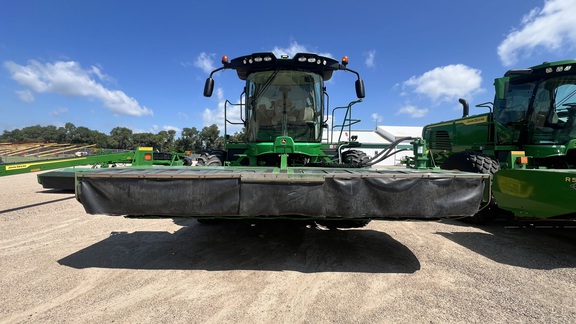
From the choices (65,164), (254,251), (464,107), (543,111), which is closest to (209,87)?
(254,251)

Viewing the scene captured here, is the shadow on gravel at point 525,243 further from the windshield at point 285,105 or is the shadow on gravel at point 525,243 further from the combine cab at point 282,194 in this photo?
the windshield at point 285,105

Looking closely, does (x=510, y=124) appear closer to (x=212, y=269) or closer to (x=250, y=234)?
(x=250, y=234)

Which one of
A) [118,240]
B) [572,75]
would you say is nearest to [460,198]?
[118,240]

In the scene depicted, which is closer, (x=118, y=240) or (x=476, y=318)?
(x=476, y=318)

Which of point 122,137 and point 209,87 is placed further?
point 122,137

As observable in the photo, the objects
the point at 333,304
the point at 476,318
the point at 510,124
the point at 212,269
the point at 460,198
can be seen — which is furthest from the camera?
the point at 510,124

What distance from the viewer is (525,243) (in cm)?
405

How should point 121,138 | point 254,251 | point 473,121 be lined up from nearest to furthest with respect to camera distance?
point 254,251
point 473,121
point 121,138

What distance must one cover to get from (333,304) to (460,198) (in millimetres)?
1591

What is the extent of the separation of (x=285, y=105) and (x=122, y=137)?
7016 cm

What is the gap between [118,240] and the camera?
4.11 meters

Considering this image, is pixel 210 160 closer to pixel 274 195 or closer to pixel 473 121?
pixel 274 195

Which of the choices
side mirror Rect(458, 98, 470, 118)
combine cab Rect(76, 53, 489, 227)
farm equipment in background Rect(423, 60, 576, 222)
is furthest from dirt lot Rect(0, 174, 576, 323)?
side mirror Rect(458, 98, 470, 118)

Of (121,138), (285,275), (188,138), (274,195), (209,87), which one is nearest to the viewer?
(274,195)
